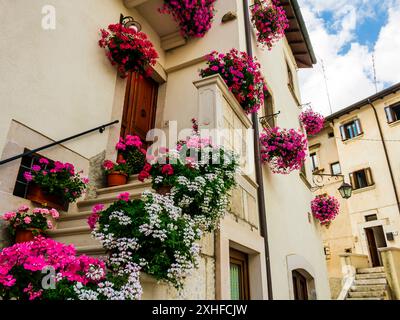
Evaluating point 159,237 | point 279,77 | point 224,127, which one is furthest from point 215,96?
point 279,77

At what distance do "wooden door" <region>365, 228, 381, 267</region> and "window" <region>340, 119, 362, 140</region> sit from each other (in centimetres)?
530

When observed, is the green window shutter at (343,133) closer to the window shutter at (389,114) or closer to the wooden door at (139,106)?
the window shutter at (389,114)

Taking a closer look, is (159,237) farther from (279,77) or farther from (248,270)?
(279,77)

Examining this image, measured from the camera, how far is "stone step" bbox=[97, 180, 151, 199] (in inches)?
160

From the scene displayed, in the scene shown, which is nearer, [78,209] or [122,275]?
[122,275]

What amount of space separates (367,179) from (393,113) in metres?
3.69

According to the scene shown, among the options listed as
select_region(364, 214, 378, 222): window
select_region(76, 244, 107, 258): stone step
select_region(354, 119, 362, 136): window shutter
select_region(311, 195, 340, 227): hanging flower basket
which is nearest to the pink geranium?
select_region(76, 244, 107, 258): stone step

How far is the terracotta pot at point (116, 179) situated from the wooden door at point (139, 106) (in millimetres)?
1206

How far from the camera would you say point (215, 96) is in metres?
4.00

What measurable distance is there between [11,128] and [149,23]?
4.35 m

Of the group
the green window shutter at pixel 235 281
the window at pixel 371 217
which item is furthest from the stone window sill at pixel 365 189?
the green window shutter at pixel 235 281

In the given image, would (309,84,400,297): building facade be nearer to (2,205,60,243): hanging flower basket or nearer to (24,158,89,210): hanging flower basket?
(24,158,89,210): hanging flower basket

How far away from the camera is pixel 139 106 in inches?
249
